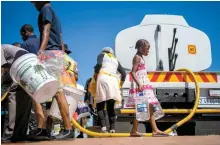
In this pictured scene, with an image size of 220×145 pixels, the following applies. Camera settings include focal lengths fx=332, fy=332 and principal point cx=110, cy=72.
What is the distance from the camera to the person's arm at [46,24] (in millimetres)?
3684

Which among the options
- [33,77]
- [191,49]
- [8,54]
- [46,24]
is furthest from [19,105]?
[191,49]

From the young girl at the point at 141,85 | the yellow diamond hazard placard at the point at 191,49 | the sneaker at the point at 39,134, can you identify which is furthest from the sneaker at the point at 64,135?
the yellow diamond hazard placard at the point at 191,49

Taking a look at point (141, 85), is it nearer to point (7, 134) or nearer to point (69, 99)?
point (69, 99)

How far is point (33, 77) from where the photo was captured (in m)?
2.88

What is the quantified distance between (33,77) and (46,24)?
1.09 metres

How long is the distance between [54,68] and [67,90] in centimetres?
38

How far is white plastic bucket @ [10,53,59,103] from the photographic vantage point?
288cm

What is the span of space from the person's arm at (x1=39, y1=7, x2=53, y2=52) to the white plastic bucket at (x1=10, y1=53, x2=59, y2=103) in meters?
0.66

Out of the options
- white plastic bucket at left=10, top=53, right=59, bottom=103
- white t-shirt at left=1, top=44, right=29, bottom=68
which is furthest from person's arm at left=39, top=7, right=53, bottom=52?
white plastic bucket at left=10, top=53, right=59, bottom=103

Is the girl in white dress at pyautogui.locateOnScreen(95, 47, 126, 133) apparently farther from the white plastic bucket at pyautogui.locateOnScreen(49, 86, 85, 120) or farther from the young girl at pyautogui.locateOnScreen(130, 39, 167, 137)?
the white plastic bucket at pyautogui.locateOnScreen(49, 86, 85, 120)

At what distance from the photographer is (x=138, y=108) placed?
457 cm

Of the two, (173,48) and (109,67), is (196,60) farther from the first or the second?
(109,67)

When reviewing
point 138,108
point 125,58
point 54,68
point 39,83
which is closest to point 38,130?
point 54,68

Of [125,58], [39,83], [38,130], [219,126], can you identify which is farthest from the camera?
[125,58]
